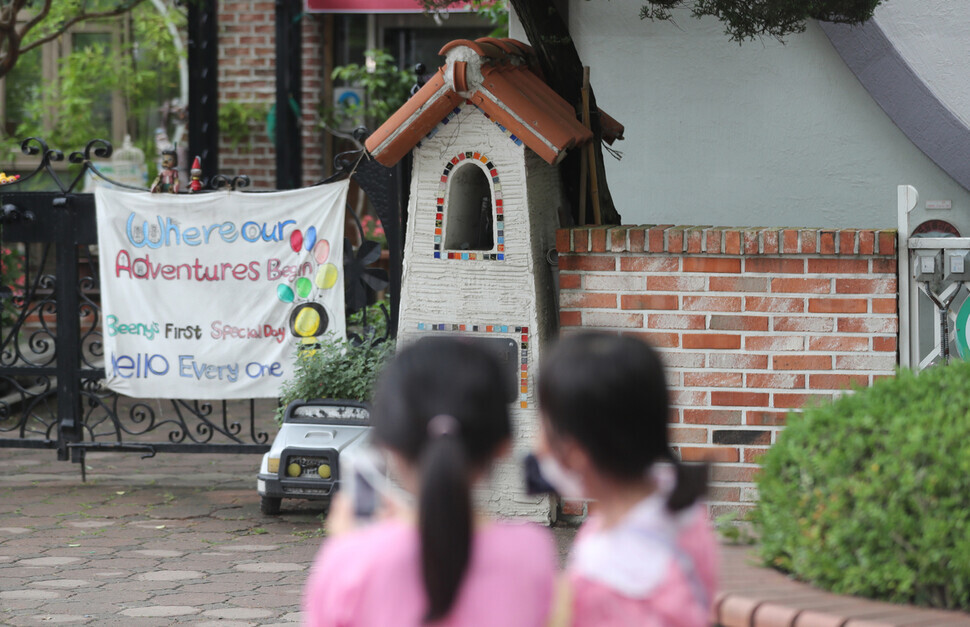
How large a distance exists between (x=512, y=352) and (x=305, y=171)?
22.0 ft

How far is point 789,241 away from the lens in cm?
514

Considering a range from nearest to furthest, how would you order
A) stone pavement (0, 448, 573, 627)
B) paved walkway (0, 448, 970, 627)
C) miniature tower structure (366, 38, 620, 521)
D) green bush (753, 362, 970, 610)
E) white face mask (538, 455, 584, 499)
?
white face mask (538, 455, 584, 499)
green bush (753, 362, 970, 610)
paved walkway (0, 448, 970, 627)
stone pavement (0, 448, 573, 627)
miniature tower structure (366, 38, 620, 521)

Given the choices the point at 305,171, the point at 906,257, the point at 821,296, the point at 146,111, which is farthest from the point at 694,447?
the point at 146,111

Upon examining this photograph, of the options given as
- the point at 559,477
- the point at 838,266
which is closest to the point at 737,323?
the point at 838,266

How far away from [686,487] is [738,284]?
3447 mm

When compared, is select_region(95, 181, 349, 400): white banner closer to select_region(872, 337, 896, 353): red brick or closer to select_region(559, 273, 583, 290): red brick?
select_region(559, 273, 583, 290): red brick

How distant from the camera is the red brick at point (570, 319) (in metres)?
5.43

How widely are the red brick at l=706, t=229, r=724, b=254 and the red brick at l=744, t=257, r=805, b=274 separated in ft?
0.44

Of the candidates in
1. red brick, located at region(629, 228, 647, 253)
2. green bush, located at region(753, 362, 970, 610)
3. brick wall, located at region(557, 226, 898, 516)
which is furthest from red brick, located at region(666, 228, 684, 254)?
green bush, located at region(753, 362, 970, 610)

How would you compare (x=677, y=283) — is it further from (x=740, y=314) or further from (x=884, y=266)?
(x=884, y=266)

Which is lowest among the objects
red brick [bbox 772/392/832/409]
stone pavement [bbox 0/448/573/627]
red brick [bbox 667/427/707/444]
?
stone pavement [bbox 0/448/573/627]

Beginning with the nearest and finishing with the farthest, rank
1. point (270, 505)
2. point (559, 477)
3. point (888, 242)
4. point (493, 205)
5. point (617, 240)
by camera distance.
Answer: point (559, 477) → point (888, 242) → point (617, 240) → point (493, 205) → point (270, 505)

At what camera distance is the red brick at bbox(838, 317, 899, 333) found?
16.8 feet

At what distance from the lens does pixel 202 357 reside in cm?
649
